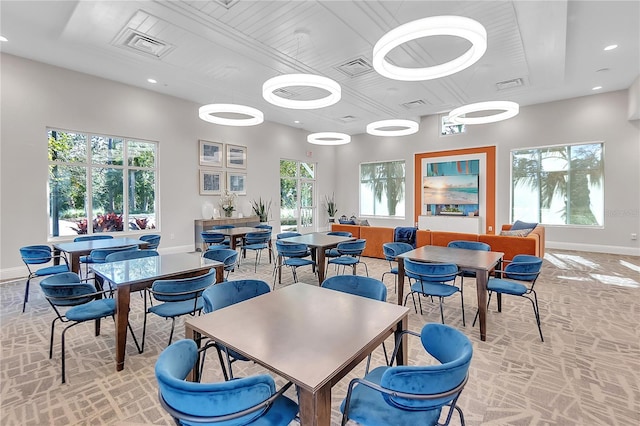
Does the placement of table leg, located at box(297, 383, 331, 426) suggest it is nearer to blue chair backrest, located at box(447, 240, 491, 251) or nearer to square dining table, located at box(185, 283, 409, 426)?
square dining table, located at box(185, 283, 409, 426)

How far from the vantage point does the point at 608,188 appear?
7664 mm

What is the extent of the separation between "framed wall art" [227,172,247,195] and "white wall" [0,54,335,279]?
0.18 metres

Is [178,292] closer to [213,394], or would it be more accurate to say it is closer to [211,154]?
[213,394]

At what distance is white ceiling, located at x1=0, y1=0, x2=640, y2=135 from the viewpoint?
13.2ft

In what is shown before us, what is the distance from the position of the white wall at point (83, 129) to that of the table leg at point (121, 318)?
4857 millimetres

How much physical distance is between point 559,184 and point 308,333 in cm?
985

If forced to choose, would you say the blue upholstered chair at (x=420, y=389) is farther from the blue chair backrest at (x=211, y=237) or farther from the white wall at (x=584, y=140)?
the white wall at (x=584, y=140)

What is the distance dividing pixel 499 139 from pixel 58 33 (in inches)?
420

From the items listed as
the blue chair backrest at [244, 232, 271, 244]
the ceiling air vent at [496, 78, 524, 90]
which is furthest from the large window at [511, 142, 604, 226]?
the blue chair backrest at [244, 232, 271, 244]

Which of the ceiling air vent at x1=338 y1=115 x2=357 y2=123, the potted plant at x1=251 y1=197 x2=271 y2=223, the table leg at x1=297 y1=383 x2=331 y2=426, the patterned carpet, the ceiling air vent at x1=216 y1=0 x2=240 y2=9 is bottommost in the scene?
the patterned carpet

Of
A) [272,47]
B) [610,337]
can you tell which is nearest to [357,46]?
[272,47]

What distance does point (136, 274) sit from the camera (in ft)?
8.73

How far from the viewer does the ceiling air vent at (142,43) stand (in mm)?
4602

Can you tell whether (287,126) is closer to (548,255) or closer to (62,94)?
(62,94)
